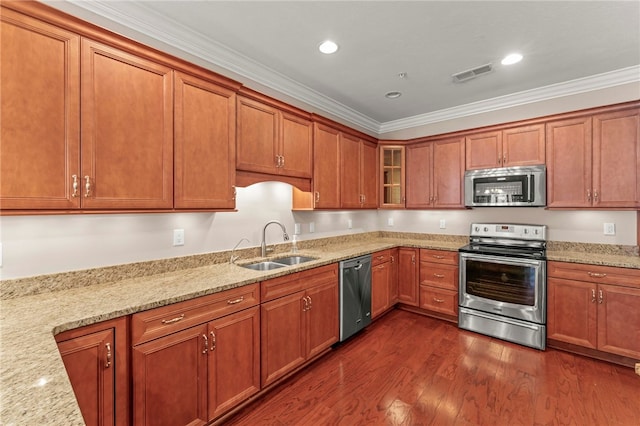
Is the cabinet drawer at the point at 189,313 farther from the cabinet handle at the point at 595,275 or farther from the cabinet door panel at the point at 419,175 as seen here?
the cabinet handle at the point at 595,275

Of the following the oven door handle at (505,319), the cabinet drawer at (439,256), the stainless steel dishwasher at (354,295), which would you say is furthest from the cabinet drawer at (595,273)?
the stainless steel dishwasher at (354,295)

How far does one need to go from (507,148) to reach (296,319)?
10.1 ft

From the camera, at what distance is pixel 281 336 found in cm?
233

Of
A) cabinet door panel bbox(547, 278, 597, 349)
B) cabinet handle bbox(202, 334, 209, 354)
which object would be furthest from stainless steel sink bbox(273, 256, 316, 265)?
cabinet door panel bbox(547, 278, 597, 349)

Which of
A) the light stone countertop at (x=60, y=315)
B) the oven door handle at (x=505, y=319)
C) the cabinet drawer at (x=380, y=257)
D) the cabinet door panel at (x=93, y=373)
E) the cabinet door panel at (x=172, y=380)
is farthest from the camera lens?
the cabinet drawer at (x=380, y=257)

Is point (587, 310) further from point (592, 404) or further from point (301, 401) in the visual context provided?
point (301, 401)

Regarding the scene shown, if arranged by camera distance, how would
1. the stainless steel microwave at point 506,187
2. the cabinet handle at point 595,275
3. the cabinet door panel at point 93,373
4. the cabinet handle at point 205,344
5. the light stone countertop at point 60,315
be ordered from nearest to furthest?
1. the light stone countertop at point 60,315
2. the cabinet door panel at point 93,373
3. the cabinet handle at point 205,344
4. the cabinet handle at point 595,275
5. the stainless steel microwave at point 506,187

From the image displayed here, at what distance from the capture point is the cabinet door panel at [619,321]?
257 cm

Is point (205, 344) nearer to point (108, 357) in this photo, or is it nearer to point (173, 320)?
point (173, 320)

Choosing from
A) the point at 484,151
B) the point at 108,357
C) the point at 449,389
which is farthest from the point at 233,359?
the point at 484,151

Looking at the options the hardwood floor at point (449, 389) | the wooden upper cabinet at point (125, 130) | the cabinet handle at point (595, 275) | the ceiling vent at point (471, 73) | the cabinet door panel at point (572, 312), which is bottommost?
the hardwood floor at point (449, 389)

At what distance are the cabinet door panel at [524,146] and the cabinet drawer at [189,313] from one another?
10.5 ft

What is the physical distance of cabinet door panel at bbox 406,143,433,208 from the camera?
404 centimetres

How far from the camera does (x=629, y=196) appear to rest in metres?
2.80
